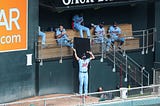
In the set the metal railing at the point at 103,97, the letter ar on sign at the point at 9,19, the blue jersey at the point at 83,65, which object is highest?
the letter ar on sign at the point at 9,19

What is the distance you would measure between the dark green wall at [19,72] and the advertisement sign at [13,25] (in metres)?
0.19

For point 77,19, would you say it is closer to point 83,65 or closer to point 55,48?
point 55,48

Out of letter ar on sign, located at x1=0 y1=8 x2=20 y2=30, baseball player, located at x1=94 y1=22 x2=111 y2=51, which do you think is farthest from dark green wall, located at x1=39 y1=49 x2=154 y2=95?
letter ar on sign, located at x1=0 y1=8 x2=20 y2=30

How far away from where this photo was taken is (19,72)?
25.9 metres

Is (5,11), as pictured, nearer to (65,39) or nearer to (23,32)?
(23,32)

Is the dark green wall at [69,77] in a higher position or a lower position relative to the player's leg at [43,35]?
lower

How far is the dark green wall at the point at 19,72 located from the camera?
25469mm

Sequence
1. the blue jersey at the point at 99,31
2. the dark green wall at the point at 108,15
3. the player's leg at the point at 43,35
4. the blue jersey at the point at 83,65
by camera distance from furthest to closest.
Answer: the blue jersey at the point at 99,31 < the dark green wall at the point at 108,15 < the player's leg at the point at 43,35 < the blue jersey at the point at 83,65

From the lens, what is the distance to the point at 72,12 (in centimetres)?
2828

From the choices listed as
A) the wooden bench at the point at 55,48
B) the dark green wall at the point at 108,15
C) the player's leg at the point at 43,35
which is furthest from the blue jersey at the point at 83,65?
the dark green wall at the point at 108,15

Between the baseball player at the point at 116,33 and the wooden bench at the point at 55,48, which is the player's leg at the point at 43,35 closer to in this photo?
the wooden bench at the point at 55,48

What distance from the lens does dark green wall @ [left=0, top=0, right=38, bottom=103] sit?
25469 mm

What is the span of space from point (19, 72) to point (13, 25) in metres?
1.67

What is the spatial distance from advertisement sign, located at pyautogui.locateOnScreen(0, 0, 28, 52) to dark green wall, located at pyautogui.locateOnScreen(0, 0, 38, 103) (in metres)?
0.19
